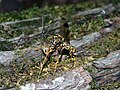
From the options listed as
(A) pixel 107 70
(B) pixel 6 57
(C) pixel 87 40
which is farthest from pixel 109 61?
(B) pixel 6 57

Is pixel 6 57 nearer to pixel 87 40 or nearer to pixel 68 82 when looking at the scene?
pixel 68 82

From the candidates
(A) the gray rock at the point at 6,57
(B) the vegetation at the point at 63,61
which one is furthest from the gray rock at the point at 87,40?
(A) the gray rock at the point at 6,57

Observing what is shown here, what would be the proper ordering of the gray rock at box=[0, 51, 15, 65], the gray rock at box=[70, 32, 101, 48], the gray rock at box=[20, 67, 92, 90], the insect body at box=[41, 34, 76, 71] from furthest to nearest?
the gray rock at box=[70, 32, 101, 48] → the insect body at box=[41, 34, 76, 71] → the gray rock at box=[0, 51, 15, 65] → the gray rock at box=[20, 67, 92, 90]

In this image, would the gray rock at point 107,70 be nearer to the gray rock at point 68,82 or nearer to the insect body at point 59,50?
the gray rock at point 68,82

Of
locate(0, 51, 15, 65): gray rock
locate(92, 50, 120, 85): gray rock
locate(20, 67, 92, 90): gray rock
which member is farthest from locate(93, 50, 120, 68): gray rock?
locate(0, 51, 15, 65): gray rock

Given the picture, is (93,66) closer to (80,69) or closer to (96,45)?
(80,69)

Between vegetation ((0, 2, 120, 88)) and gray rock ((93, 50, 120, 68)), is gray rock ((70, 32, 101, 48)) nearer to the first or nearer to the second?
vegetation ((0, 2, 120, 88))

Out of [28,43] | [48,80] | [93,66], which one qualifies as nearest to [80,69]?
[93,66]
